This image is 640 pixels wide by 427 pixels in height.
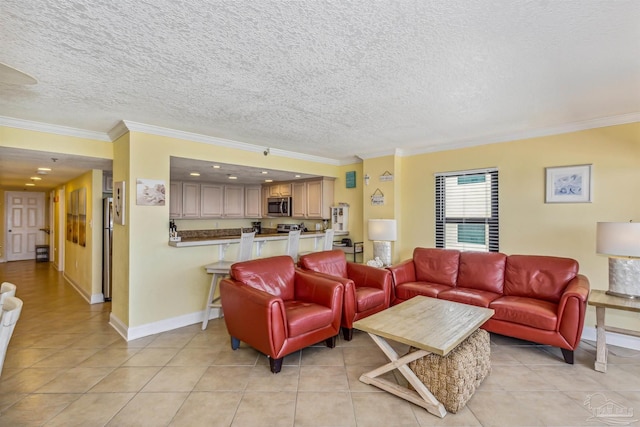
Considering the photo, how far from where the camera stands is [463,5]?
5.18 feet

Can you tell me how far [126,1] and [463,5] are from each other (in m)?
1.69

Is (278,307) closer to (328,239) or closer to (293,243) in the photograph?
(293,243)

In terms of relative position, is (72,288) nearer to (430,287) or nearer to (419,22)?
(430,287)

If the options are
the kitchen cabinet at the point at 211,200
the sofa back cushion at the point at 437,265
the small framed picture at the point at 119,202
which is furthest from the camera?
the kitchen cabinet at the point at 211,200

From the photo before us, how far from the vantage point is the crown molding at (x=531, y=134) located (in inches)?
131

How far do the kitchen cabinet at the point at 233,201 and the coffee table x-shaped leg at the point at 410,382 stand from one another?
5492 millimetres

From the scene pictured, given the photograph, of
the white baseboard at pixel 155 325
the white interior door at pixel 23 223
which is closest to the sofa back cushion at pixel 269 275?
the white baseboard at pixel 155 325

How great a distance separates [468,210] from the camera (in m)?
4.52

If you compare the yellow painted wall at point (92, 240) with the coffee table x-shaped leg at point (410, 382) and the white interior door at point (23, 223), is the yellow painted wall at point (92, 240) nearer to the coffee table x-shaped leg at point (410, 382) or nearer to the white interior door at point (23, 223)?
the coffee table x-shaped leg at point (410, 382)

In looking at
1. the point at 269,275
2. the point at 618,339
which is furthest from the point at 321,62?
the point at 618,339

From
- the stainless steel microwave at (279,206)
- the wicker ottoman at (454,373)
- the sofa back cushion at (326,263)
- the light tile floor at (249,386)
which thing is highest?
the stainless steel microwave at (279,206)

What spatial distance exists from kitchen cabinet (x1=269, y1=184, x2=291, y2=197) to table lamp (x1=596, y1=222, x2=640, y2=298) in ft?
16.8

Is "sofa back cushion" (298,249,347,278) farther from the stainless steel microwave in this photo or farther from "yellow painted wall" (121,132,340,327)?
the stainless steel microwave

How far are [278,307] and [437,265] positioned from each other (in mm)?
2480
